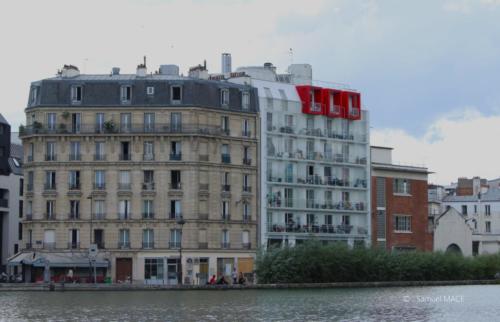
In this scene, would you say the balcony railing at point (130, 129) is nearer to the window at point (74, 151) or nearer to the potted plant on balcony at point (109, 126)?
the potted plant on balcony at point (109, 126)

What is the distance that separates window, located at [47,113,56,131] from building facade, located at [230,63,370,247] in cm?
2114

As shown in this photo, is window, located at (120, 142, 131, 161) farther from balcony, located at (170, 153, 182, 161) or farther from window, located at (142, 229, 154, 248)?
window, located at (142, 229, 154, 248)

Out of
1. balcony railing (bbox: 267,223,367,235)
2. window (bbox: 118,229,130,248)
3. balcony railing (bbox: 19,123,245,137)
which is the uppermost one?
balcony railing (bbox: 19,123,245,137)

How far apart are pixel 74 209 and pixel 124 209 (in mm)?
5134

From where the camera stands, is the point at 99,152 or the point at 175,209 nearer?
the point at 175,209

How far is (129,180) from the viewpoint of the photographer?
125000 mm

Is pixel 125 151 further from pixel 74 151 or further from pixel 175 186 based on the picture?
pixel 175 186

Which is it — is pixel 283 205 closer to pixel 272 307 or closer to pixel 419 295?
pixel 419 295

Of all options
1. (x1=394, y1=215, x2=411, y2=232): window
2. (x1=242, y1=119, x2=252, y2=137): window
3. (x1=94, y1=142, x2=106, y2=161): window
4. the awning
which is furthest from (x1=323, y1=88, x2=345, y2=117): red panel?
the awning

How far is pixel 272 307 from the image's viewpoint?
257 ft

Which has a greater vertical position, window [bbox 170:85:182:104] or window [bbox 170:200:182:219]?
window [bbox 170:85:182:104]

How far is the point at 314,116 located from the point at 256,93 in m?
8.25

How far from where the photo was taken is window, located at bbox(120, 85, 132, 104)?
127 m

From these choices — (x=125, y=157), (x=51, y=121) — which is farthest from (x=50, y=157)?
(x=125, y=157)
